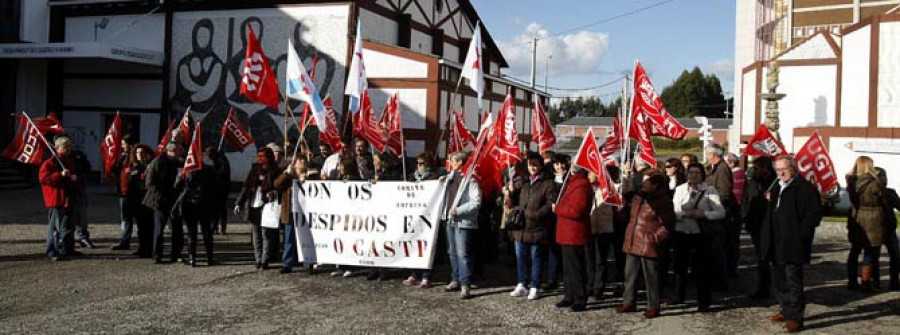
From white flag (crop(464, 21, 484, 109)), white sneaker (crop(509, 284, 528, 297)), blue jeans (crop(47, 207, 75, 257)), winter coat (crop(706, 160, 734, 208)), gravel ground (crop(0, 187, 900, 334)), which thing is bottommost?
gravel ground (crop(0, 187, 900, 334))

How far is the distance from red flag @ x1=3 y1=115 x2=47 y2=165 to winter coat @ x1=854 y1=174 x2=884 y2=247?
11.4 metres

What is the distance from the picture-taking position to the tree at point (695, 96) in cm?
10356

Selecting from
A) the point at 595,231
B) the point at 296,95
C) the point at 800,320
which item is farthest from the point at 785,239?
the point at 296,95

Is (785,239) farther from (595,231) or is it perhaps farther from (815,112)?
(815,112)

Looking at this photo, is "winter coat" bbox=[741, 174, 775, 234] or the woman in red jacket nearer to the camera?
the woman in red jacket

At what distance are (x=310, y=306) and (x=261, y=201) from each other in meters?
2.64

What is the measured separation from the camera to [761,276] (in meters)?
9.15

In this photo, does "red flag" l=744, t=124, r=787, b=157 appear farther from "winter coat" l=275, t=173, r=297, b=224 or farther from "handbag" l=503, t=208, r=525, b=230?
"winter coat" l=275, t=173, r=297, b=224

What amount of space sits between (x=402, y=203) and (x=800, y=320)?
4660 millimetres

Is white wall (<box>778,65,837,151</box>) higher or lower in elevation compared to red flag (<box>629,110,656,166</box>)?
higher

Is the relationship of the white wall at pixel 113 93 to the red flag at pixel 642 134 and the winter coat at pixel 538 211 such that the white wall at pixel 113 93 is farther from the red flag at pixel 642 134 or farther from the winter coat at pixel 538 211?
the winter coat at pixel 538 211

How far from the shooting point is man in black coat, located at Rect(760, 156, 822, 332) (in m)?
7.57

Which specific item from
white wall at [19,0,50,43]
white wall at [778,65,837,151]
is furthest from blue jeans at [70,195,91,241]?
white wall at [778,65,837,151]

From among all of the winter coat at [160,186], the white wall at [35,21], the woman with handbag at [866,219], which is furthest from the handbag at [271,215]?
the white wall at [35,21]
